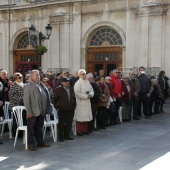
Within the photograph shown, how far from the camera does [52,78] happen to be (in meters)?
14.7

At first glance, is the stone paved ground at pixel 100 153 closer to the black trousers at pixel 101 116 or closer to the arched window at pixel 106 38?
the black trousers at pixel 101 116

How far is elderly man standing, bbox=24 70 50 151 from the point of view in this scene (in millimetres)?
8445

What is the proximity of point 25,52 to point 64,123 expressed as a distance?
18.8 m

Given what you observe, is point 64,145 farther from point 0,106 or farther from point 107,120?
point 107,120

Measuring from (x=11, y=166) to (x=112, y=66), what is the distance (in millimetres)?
17337

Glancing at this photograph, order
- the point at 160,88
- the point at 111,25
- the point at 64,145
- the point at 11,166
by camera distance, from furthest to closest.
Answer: the point at 111,25 < the point at 160,88 < the point at 64,145 < the point at 11,166

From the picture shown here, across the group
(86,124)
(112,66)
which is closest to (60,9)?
(112,66)

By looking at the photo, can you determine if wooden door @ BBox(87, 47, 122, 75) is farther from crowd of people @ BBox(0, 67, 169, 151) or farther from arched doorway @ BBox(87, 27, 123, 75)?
crowd of people @ BBox(0, 67, 169, 151)

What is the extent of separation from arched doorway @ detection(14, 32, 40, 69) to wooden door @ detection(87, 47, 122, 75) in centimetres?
478

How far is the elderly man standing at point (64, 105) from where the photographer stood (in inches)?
375

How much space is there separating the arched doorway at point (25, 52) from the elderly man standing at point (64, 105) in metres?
17.8

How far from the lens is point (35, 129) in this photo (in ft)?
29.2

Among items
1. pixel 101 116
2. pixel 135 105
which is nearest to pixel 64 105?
pixel 101 116

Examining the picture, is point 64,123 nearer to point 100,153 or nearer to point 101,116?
point 100,153
